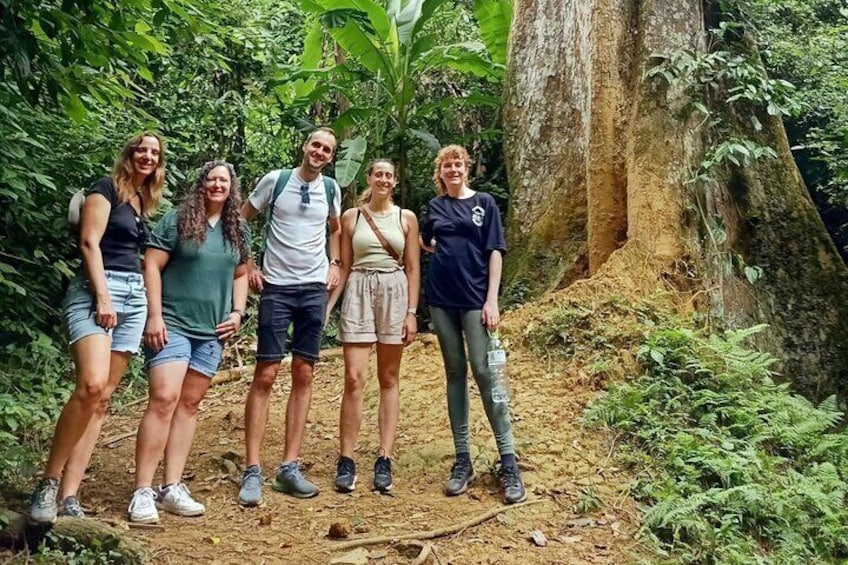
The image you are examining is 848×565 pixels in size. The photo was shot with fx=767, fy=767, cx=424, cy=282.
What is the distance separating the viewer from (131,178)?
13.6ft

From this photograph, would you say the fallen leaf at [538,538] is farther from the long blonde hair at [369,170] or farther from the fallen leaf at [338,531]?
the long blonde hair at [369,170]

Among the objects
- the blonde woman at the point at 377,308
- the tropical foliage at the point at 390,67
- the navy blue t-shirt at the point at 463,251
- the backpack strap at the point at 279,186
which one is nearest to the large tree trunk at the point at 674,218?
the tropical foliage at the point at 390,67

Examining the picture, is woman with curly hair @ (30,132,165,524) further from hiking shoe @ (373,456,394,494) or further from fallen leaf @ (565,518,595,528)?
fallen leaf @ (565,518,595,528)

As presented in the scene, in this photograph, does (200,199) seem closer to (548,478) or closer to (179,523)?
(179,523)

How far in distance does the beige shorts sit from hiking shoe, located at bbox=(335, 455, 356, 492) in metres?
0.76

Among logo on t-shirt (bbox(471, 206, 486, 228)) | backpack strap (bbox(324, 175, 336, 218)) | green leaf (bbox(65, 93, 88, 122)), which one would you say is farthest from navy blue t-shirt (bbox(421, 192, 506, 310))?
green leaf (bbox(65, 93, 88, 122))

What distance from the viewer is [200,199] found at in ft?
14.4

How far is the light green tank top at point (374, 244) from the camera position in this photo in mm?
4793

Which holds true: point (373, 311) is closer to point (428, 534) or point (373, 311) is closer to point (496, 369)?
point (496, 369)

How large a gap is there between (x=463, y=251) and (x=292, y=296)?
1067mm

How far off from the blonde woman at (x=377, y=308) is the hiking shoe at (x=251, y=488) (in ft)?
1.61

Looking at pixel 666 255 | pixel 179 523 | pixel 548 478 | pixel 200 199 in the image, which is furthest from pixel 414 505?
pixel 666 255

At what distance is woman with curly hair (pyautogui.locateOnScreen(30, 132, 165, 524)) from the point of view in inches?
149

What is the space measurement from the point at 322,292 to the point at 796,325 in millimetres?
4734
